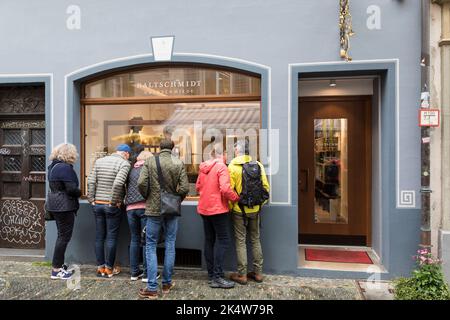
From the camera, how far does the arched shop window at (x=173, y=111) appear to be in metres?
5.59

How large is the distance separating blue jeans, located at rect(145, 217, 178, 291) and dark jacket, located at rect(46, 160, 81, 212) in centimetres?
132

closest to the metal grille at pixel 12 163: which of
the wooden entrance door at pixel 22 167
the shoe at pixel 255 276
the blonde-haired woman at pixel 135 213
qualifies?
the wooden entrance door at pixel 22 167

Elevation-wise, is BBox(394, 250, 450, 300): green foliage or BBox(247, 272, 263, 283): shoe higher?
BBox(394, 250, 450, 300): green foliage

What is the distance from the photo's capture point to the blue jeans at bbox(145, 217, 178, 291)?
443 centimetres

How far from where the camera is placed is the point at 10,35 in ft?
19.2

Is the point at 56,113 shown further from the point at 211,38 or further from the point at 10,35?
the point at 211,38

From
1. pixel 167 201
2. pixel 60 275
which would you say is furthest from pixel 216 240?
pixel 60 275

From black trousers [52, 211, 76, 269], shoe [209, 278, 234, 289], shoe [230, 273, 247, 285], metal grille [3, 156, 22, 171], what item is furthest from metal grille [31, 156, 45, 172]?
shoe [230, 273, 247, 285]

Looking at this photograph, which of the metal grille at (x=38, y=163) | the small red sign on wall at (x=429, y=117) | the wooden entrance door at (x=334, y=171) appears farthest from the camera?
the wooden entrance door at (x=334, y=171)

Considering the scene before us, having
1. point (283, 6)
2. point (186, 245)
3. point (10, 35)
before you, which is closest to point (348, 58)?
point (283, 6)

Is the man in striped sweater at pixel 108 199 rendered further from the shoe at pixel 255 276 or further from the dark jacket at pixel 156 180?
the shoe at pixel 255 276

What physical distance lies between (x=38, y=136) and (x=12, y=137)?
0.48 metres

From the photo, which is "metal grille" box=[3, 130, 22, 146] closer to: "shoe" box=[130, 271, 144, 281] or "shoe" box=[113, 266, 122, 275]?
"shoe" box=[113, 266, 122, 275]

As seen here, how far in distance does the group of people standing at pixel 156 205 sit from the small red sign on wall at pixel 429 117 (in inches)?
83.5
